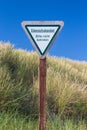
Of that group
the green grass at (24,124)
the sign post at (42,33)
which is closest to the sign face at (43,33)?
the sign post at (42,33)

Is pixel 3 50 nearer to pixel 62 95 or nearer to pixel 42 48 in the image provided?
pixel 62 95

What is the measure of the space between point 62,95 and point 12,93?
142cm

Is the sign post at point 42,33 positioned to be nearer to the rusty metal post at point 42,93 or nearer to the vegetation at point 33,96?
the rusty metal post at point 42,93

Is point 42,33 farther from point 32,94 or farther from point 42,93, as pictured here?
point 32,94

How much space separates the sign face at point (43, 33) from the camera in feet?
24.0

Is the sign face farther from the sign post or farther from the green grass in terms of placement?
the green grass

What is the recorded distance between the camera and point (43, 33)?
730cm

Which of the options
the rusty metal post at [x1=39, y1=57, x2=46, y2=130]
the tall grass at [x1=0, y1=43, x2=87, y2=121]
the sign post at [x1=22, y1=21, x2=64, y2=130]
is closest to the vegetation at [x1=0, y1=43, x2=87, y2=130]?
the tall grass at [x1=0, y1=43, x2=87, y2=121]

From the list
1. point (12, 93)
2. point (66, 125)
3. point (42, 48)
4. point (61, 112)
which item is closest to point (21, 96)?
point (12, 93)

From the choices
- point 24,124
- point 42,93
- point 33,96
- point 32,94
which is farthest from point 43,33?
point 32,94

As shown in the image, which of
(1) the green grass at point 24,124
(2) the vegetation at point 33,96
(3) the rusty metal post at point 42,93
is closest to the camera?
(3) the rusty metal post at point 42,93

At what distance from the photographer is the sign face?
24.0ft

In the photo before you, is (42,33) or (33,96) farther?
(33,96)

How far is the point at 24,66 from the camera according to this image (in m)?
12.3
